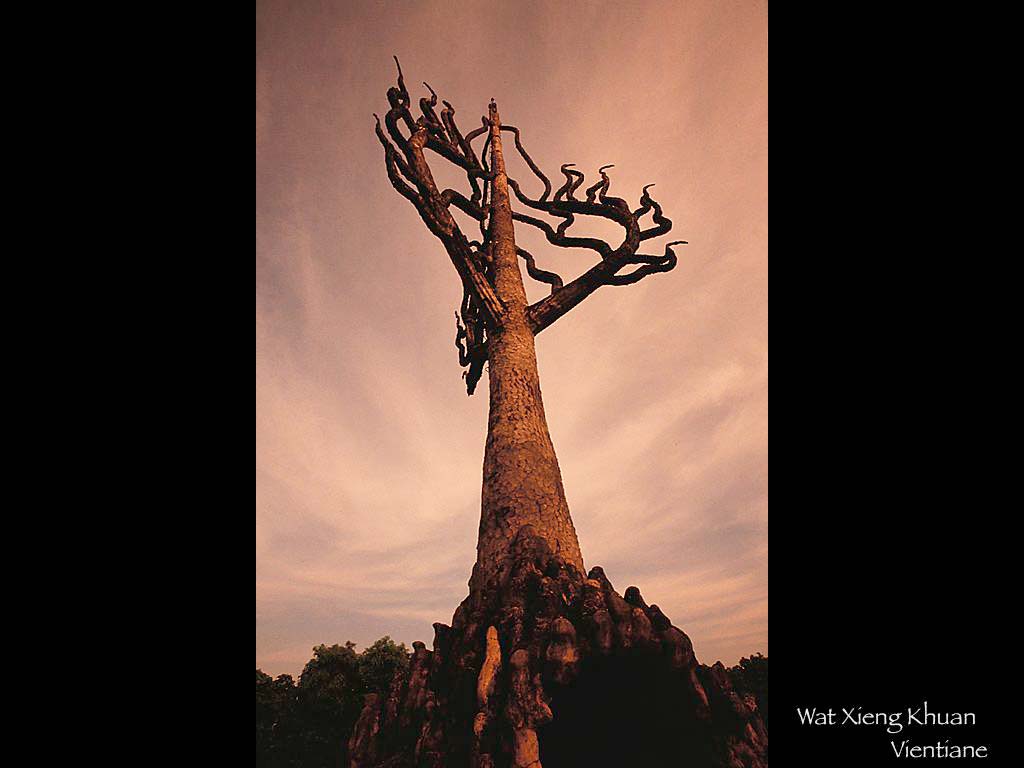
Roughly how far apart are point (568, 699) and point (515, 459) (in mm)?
2216

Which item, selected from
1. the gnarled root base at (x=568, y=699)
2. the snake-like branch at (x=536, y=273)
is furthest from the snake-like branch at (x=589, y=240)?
the gnarled root base at (x=568, y=699)

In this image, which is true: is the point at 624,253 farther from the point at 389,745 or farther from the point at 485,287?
the point at 389,745

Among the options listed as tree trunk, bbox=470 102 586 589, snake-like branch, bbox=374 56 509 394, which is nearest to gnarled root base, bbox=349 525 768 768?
tree trunk, bbox=470 102 586 589

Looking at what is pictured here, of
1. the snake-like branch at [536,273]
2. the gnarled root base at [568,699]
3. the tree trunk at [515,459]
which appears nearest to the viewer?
the gnarled root base at [568,699]

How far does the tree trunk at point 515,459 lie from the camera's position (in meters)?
5.60

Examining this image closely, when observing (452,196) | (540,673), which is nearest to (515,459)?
(540,673)

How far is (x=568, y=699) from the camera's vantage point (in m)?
4.46

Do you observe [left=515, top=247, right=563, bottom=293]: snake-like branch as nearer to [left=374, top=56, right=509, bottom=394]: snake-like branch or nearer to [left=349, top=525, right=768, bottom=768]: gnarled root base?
[left=374, top=56, right=509, bottom=394]: snake-like branch

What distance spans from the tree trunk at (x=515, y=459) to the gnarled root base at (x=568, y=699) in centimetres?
75

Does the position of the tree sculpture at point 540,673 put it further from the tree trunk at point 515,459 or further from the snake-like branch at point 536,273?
the snake-like branch at point 536,273
